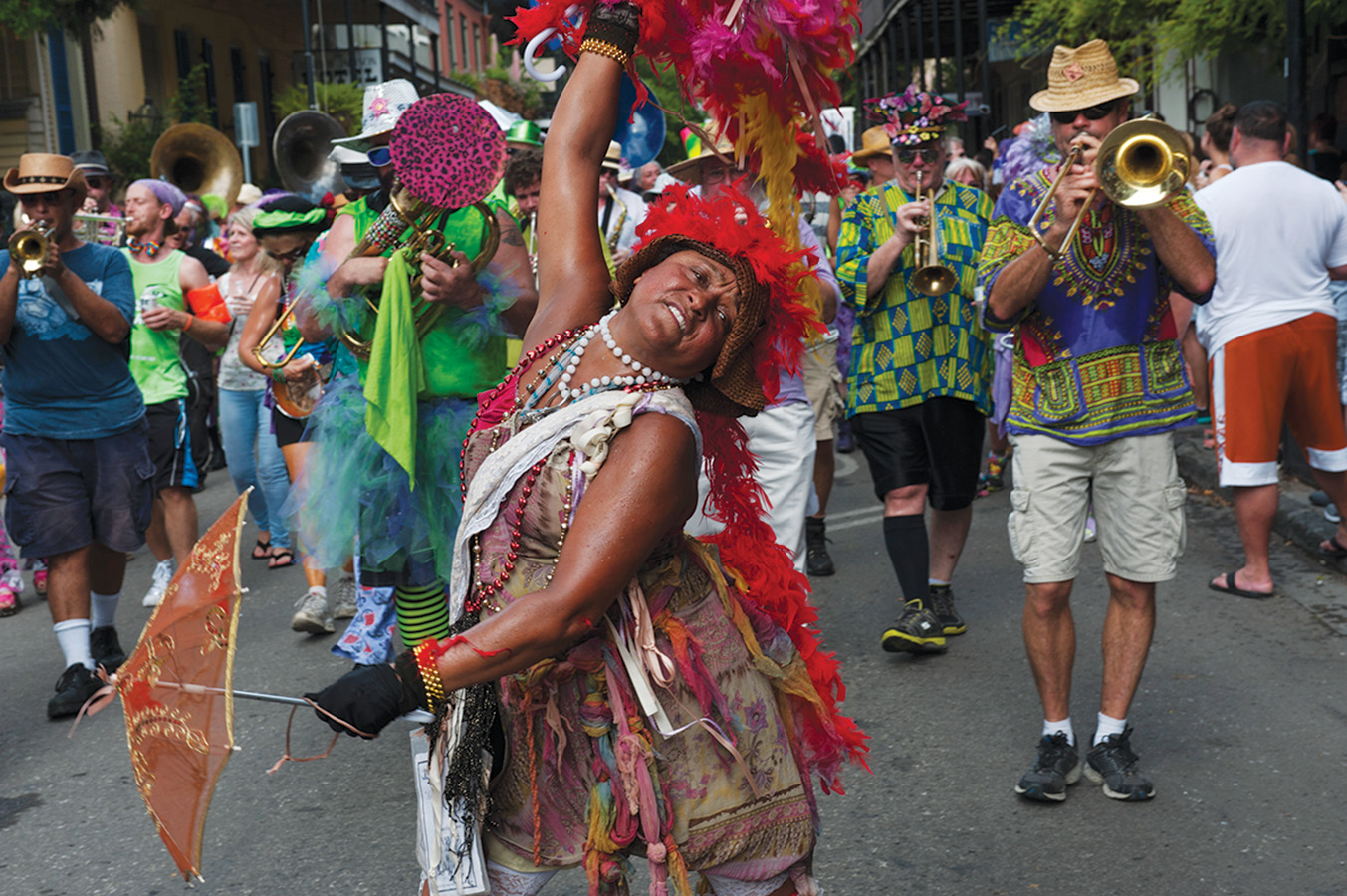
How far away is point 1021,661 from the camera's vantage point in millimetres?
5234

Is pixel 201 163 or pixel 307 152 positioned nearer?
pixel 307 152

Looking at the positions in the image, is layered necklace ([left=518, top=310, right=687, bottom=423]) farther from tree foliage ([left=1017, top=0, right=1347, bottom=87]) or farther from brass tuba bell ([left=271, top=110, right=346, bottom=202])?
tree foliage ([left=1017, top=0, right=1347, bottom=87])

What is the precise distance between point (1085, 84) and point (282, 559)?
217 inches

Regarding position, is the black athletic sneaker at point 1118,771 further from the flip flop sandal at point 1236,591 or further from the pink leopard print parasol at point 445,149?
the pink leopard print parasol at point 445,149

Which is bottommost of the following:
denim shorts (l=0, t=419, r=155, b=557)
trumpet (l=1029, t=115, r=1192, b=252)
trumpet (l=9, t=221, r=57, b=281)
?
denim shorts (l=0, t=419, r=155, b=557)

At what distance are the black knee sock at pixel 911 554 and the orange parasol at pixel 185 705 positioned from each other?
3.86 meters

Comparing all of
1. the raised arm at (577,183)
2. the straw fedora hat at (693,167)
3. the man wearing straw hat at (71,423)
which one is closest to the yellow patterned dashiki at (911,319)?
the straw fedora hat at (693,167)

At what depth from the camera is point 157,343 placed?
22.9 feet

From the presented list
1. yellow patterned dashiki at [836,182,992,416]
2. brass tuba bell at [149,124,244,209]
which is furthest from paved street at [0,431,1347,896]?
brass tuba bell at [149,124,244,209]

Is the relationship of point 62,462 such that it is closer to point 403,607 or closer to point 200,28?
point 403,607

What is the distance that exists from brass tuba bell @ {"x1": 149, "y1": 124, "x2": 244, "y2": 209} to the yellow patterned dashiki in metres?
10.4

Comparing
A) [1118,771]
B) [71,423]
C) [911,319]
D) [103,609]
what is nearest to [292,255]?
[71,423]

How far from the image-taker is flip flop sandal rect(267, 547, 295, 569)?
306 inches

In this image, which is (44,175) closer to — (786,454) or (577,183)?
(786,454)
